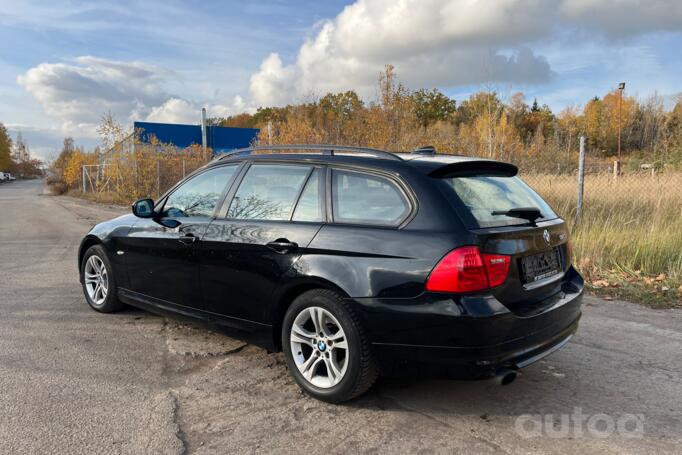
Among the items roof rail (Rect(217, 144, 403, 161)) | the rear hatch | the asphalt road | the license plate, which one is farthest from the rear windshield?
the asphalt road

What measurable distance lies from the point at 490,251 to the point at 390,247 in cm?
58

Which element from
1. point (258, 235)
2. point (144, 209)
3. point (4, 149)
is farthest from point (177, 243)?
point (4, 149)

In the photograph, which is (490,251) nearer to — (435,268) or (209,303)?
(435,268)

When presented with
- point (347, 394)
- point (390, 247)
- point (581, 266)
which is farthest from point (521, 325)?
point (581, 266)

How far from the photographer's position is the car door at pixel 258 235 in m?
3.56

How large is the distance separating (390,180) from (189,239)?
183 centimetres

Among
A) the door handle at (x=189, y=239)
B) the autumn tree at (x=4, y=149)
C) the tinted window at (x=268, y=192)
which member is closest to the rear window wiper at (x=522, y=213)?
the tinted window at (x=268, y=192)

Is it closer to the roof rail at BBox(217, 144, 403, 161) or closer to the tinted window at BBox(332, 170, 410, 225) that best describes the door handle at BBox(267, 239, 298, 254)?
the tinted window at BBox(332, 170, 410, 225)

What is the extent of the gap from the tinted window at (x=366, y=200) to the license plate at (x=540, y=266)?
0.82 meters

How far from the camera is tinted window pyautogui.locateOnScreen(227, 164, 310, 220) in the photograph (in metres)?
3.78

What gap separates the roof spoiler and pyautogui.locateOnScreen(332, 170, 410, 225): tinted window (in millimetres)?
293

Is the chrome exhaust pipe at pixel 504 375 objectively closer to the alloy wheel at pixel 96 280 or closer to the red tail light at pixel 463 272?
the red tail light at pixel 463 272

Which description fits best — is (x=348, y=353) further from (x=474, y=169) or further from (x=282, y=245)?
(x=474, y=169)

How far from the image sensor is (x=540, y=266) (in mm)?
3320
